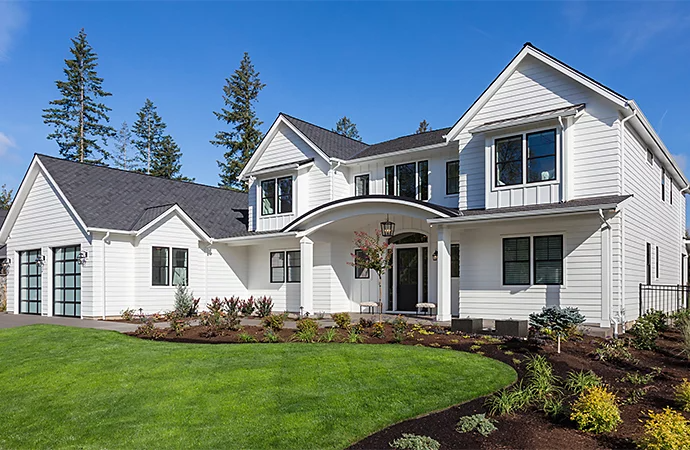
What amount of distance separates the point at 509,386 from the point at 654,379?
8.94ft

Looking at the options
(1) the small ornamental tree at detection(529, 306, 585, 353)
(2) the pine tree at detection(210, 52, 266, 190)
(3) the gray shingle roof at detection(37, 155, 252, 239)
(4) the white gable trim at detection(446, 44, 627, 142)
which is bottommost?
(1) the small ornamental tree at detection(529, 306, 585, 353)

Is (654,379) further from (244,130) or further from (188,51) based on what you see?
(244,130)

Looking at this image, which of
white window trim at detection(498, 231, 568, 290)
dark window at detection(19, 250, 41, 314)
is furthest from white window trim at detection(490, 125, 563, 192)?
dark window at detection(19, 250, 41, 314)

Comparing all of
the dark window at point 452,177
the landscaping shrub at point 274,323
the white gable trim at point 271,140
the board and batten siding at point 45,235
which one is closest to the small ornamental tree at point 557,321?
the landscaping shrub at point 274,323

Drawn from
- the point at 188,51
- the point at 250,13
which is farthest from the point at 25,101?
the point at 250,13

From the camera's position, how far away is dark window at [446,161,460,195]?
59.3 feet

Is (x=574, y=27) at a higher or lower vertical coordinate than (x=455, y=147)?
higher

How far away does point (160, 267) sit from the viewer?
20438 millimetres

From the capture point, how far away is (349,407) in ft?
22.7

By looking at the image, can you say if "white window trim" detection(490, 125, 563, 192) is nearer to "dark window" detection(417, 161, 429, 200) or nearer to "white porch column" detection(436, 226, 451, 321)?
"white porch column" detection(436, 226, 451, 321)

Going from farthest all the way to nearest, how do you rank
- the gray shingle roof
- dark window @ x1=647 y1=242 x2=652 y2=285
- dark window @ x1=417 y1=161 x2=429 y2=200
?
the gray shingle roof
dark window @ x1=417 y1=161 x2=429 y2=200
dark window @ x1=647 y1=242 x2=652 y2=285

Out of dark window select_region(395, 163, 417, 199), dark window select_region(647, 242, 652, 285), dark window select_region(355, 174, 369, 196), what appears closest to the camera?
dark window select_region(647, 242, 652, 285)

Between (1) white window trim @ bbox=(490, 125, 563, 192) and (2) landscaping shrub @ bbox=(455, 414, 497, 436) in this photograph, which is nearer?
(2) landscaping shrub @ bbox=(455, 414, 497, 436)

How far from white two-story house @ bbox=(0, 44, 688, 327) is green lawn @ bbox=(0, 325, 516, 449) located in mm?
6390
